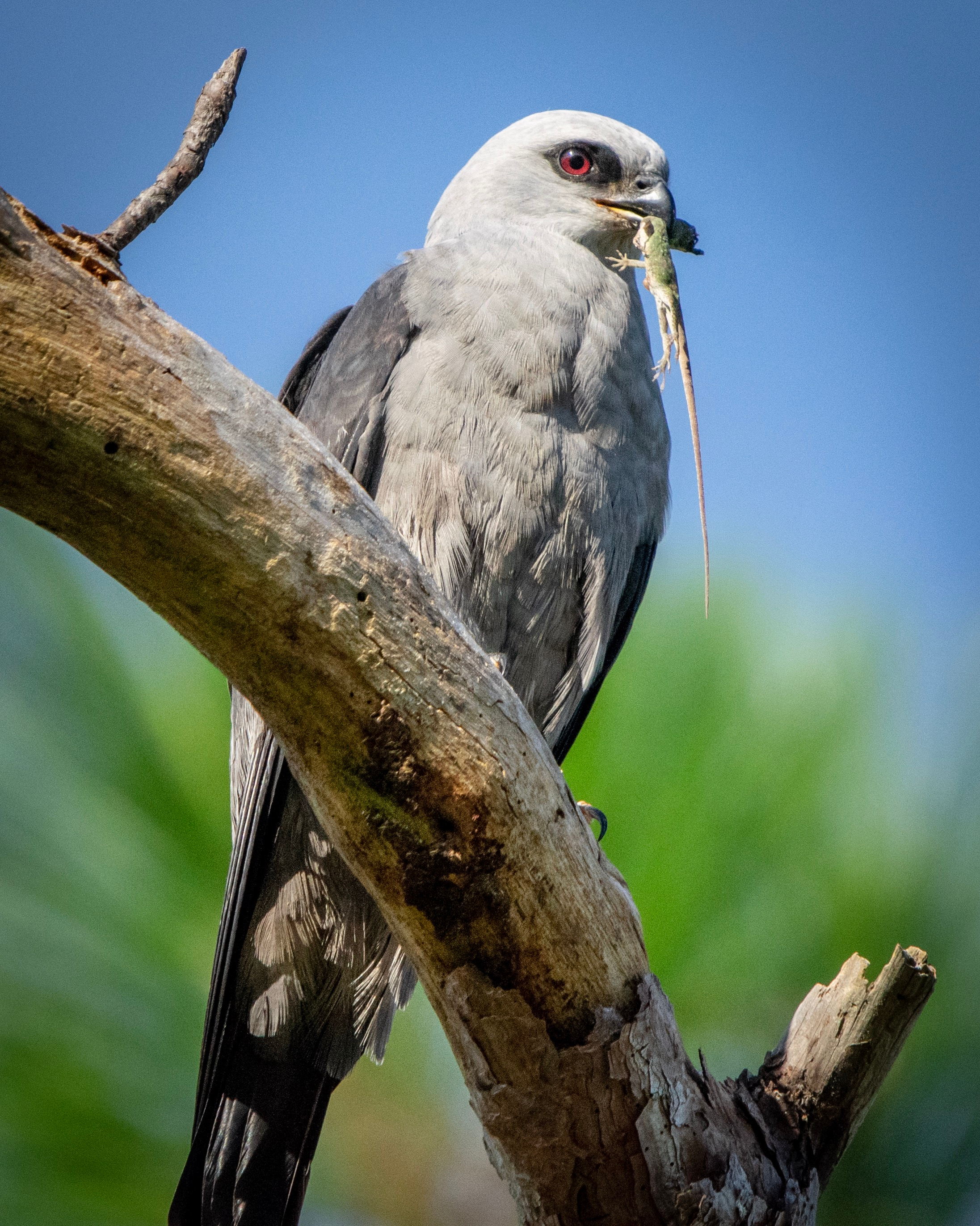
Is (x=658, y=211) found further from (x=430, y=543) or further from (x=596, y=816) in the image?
(x=596, y=816)

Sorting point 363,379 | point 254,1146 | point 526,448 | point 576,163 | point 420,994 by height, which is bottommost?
point 254,1146

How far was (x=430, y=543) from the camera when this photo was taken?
2945 millimetres

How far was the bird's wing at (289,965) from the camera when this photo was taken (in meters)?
2.73

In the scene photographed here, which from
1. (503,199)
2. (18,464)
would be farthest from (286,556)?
(503,199)

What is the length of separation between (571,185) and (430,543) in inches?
56.5

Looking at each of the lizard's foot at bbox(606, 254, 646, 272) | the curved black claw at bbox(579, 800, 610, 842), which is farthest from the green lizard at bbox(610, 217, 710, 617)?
the curved black claw at bbox(579, 800, 610, 842)

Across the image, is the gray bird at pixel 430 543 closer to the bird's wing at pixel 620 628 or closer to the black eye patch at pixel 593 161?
the bird's wing at pixel 620 628

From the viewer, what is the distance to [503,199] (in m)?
3.58

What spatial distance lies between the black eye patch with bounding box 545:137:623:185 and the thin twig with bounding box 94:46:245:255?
1.44 meters

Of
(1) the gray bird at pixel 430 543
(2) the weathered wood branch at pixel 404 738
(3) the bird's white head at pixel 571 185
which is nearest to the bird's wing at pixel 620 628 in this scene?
(1) the gray bird at pixel 430 543

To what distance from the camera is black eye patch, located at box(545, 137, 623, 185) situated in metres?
3.54

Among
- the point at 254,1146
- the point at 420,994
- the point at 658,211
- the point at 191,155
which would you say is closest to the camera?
the point at 191,155

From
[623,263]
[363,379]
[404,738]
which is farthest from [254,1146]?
[623,263]

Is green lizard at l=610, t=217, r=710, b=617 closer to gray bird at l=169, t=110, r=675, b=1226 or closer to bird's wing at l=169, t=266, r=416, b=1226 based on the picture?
gray bird at l=169, t=110, r=675, b=1226
